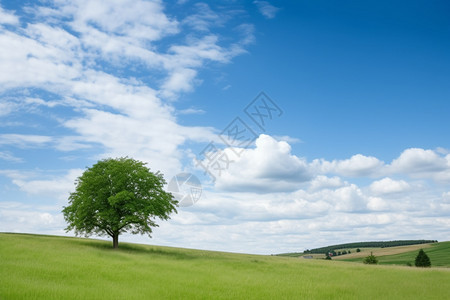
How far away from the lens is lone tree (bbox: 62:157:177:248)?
1842 inches

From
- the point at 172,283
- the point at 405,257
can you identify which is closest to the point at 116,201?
the point at 172,283

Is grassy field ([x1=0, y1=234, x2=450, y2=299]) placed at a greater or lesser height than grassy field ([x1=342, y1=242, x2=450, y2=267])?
greater

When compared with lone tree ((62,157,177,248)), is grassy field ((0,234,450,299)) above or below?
below

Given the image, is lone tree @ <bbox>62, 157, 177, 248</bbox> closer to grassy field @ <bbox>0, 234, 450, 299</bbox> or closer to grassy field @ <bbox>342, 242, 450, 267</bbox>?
grassy field @ <bbox>0, 234, 450, 299</bbox>

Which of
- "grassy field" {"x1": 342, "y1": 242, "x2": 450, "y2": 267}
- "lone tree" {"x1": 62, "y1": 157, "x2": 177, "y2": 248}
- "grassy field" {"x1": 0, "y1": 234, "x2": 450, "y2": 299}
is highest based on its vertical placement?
"lone tree" {"x1": 62, "y1": 157, "x2": 177, "y2": 248}

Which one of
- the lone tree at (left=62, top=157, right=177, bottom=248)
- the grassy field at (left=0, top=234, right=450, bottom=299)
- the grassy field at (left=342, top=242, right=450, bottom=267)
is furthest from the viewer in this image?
the grassy field at (left=342, top=242, right=450, bottom=267)

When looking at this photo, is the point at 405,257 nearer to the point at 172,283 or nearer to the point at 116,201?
the point at 116,201

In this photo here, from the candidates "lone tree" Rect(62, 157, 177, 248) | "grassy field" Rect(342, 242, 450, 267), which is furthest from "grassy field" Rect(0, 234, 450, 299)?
"grassy field" Rect(342, 242, 450, 267)

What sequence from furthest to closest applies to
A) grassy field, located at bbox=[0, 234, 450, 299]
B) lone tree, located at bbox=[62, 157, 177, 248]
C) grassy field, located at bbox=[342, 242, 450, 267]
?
grassy field, located at bbox=[342, 242, 450, 267]
lone tree, located at bbox=[62, 157, 177, 248]
grassy field, located at bbox=[0, 234, 450, 299]

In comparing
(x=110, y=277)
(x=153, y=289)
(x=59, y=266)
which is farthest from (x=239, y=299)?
(x=59, y=266)

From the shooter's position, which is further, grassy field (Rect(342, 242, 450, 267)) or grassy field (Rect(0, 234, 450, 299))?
grassy field (Rect(342, 242, 450, 267))

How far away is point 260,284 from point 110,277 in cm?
996

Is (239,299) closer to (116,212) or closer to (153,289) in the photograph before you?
(153,289)

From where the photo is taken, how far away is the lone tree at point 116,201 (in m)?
46.8
